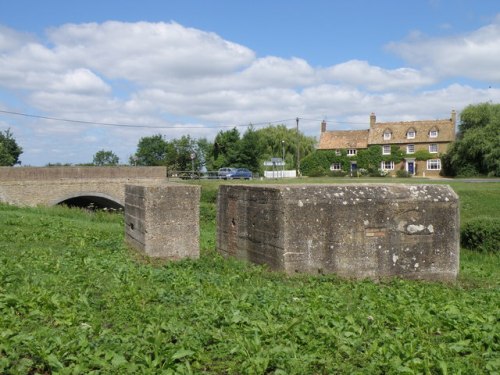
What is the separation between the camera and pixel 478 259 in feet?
52.5

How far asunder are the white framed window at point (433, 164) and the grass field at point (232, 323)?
209 ft

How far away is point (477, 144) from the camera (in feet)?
187

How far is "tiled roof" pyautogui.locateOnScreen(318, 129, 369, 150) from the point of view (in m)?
75.7

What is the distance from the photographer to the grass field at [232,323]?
4523mm

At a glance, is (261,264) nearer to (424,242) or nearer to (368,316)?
(424,242)

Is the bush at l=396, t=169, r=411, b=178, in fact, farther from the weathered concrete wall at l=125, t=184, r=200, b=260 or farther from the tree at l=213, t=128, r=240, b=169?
the weathered concrete wall at l=125, t=184, r=200, b=260

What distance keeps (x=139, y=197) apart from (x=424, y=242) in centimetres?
569

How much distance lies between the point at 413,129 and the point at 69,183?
51.3 m

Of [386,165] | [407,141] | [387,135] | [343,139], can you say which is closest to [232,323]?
[386,165]

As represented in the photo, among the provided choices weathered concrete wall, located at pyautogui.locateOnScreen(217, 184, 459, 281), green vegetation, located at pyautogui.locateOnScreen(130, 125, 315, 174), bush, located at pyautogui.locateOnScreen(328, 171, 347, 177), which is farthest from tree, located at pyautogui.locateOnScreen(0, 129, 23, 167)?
weathered concrete wall, located at pyautogui.locateOnScreen(217, 184, 459, 281)

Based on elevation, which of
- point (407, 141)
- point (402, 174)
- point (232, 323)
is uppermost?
point (407, 141)

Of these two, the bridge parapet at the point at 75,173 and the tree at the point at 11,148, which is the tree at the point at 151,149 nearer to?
the tree at the point at 11,148

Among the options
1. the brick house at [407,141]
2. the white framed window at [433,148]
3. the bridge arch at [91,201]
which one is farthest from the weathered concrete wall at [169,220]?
the white framed window at [433,148]

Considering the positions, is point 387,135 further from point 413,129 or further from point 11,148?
point 11,148
